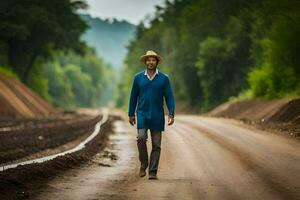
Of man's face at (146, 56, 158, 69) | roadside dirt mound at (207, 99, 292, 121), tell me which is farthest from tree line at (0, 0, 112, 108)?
man's face at (146, 56, 158, 69)

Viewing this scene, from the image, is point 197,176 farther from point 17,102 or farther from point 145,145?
point 17,102

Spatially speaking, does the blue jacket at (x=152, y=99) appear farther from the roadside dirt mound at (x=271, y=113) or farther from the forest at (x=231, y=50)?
the forest at (x=231, y=50)

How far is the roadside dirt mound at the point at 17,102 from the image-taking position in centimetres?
4669

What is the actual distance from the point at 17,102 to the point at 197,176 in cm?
4010

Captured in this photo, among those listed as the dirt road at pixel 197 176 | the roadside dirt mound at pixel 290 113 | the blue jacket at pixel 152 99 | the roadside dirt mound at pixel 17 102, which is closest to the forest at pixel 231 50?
the roadside dirt mound at pixel 290 113

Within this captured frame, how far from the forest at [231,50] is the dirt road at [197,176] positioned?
68.2ft

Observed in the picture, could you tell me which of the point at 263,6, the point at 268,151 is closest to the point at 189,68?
the point at 263,6

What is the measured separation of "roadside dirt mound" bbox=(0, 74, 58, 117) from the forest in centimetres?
1693

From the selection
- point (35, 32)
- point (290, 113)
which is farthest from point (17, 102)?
point (290, 113)

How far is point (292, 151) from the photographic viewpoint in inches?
647

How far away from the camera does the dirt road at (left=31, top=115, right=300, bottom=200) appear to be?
30.8 ft

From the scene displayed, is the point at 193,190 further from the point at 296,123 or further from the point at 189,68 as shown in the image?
the point at 189,68

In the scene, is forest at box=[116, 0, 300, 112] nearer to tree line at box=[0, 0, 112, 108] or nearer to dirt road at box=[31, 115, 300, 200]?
tree line at box=[0, 0, 112, 108]

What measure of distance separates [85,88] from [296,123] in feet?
508
